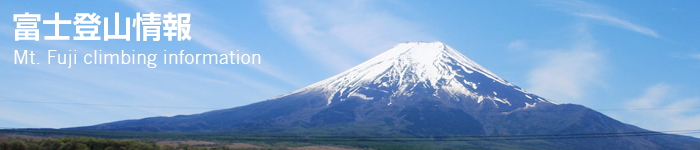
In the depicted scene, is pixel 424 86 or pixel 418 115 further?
pixel 424 86

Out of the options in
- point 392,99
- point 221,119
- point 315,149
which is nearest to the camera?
point 315,149

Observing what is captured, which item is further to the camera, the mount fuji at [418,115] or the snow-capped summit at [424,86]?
the snow-capped summit at [424,86]

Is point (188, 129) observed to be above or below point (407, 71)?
below

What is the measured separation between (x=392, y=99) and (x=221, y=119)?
42.7 meters

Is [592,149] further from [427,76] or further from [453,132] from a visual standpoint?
[427,76]

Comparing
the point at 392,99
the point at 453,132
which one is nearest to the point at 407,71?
the point at 392,99

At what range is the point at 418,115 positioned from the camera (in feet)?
490

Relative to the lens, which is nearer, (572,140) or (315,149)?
(315,149)

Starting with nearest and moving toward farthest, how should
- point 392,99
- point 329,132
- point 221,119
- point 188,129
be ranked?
1. point 329,132
2. point 188,129
3. point 221,119
4. point 392,99

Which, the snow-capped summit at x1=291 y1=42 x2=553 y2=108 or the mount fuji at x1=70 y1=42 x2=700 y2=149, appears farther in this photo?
the snow-capped summit at x1=291 y1=42 x2=553 y2=108

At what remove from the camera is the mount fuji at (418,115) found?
436 ft

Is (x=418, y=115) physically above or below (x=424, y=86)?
below

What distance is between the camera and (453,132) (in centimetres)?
13962

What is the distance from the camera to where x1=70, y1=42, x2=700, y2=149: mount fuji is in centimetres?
13275
